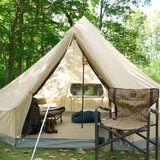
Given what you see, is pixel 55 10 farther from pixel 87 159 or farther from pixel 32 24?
pixel 87 159

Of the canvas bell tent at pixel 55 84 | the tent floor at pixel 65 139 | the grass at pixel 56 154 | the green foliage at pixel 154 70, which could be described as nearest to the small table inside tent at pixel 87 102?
the tent floor at pixel 65 139

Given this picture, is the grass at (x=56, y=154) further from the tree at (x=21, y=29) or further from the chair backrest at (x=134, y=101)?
the tree at (x=21, y=29)

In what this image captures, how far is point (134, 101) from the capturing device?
11.7ft

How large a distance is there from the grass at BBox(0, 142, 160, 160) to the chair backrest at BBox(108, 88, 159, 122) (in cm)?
67

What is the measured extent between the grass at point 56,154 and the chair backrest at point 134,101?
0.67 metres

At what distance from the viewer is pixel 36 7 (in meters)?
9.93

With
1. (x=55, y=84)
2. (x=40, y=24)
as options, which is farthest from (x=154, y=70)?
(x=55, y=84)

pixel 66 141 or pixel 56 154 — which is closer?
pixel 56 154

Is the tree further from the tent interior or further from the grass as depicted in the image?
the grass

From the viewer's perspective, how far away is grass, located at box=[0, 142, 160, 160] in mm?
3834

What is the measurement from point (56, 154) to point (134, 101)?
1348 mm

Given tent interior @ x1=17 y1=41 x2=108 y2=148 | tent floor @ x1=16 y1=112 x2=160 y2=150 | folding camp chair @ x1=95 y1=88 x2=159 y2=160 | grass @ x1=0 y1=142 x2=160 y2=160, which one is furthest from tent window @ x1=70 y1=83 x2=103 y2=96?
folding camp chair @ x1=95 y1=88 x2=159 y2=160

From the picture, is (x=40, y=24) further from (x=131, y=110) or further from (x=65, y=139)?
(x=131, y=110)

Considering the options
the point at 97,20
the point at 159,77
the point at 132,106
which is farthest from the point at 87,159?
the point at 159,77
